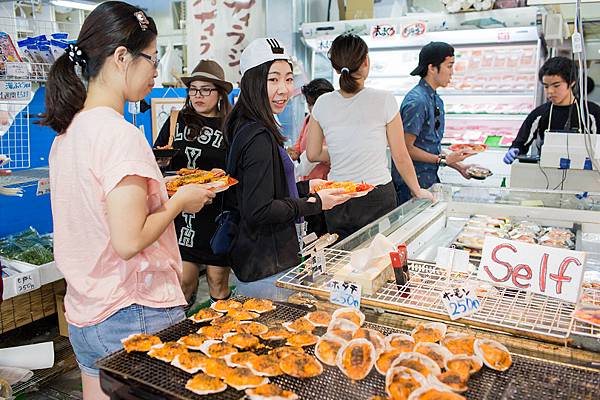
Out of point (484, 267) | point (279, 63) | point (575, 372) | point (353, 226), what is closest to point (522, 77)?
point (353, 226)

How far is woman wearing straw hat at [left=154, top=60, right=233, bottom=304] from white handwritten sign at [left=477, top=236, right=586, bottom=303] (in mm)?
1949

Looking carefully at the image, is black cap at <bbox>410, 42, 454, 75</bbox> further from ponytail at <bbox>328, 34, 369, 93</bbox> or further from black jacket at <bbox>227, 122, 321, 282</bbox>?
black jacket at <bbox>227, 122, 321, 282</bbox>

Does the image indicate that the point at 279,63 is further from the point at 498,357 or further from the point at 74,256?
the point at 498,357

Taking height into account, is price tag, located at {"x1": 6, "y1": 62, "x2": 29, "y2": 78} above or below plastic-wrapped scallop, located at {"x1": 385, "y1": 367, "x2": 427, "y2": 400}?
above

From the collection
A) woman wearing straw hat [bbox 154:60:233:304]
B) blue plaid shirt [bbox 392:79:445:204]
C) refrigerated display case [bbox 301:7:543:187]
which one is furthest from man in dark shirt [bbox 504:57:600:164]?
woman wearing straw hat [bbox 154:60:233:304]

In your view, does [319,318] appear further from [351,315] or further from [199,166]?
[199,166]

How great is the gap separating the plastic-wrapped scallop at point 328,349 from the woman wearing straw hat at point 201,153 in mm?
1876

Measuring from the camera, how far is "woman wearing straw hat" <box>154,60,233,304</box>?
11.2 feet

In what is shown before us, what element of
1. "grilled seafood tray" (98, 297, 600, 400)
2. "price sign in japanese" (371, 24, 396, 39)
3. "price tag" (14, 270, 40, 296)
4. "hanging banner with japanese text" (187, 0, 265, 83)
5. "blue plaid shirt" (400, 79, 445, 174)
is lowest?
"price tag" (14, 270, 40, 296)

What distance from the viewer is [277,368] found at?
1.44 meters

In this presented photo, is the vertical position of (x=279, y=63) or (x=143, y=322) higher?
(x=279, y=63)

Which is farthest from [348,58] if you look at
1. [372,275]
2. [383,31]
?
[383,31]

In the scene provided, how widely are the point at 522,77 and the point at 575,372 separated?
505cm

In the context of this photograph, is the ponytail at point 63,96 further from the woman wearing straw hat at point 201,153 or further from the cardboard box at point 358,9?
the cardboard box at point 358,9
